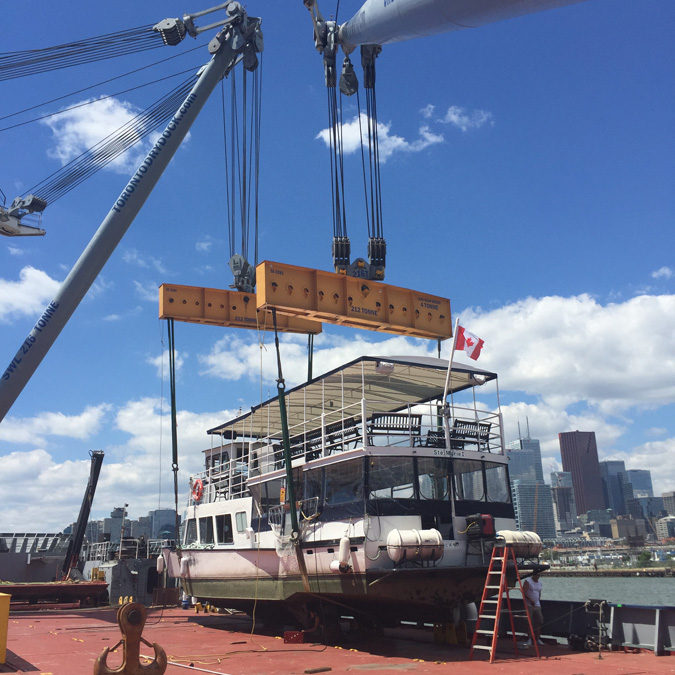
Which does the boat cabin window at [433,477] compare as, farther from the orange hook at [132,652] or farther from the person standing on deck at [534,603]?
the orange hook at [132,652]

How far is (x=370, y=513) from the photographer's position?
47.5 feet

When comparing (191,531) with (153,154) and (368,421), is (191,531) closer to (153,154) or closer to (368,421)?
(368,421)

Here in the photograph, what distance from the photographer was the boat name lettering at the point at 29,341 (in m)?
24.3

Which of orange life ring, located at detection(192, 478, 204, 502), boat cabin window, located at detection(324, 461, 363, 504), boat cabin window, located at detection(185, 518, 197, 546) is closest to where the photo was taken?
boat cabin window, located at detection(324, 461, 363, 504)

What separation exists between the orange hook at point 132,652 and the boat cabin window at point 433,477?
8.71 m

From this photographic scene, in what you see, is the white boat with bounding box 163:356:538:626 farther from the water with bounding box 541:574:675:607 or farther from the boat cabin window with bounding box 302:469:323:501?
the water with bounding box 541:574:675:607

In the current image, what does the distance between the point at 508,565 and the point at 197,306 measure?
44.6 feet

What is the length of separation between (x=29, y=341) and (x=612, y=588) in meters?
88.9

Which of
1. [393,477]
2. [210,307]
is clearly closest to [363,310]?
[393,477]

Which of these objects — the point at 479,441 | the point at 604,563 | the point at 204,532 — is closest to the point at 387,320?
the point at 479,441

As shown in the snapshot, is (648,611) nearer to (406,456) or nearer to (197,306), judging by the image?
(406,456)

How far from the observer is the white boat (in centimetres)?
1426

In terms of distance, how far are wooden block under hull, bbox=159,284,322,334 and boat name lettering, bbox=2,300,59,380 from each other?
518 centimetres

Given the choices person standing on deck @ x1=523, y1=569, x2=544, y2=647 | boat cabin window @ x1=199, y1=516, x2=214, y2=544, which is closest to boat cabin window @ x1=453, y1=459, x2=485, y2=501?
person standing on deck @ x1=523, y1=569, x2=544, y2=647
